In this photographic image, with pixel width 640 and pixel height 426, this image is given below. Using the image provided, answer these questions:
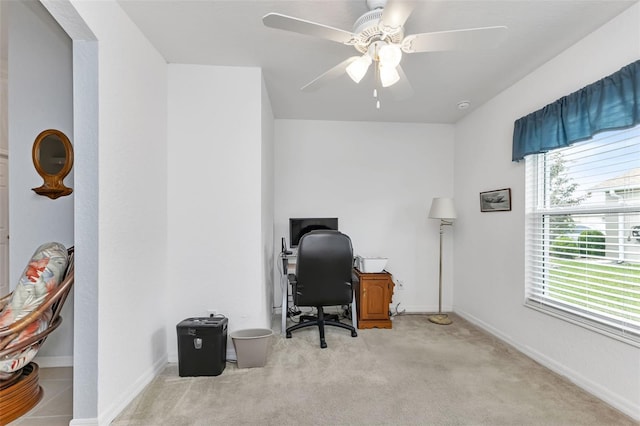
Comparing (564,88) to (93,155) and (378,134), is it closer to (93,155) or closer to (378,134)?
(378,134)

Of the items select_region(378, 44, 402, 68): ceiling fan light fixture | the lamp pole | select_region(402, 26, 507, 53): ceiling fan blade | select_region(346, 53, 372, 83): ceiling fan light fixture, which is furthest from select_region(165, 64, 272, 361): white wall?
the lamp pole

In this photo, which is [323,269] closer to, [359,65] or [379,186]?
[379,186]

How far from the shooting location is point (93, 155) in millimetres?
1829

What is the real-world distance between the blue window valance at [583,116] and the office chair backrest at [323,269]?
1.86m

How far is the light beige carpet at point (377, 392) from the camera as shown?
1939mm

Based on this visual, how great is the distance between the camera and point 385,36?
5.75 ft

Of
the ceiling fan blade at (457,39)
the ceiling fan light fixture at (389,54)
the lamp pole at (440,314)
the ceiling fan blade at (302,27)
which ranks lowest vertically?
the lamp pole at (440,314)

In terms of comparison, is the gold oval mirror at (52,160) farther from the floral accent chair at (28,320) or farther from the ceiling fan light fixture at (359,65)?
the ceiling fan light fixture at (359,65)

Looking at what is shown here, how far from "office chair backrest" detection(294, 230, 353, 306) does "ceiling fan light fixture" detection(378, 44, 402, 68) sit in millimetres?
1724

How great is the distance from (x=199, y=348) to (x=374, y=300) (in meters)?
1.98

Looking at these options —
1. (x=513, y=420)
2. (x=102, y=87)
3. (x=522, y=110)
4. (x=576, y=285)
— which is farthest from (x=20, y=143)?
(x=576, y=285)

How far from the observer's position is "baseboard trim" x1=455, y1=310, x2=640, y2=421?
1.97m

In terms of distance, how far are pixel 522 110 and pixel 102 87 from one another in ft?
11.1

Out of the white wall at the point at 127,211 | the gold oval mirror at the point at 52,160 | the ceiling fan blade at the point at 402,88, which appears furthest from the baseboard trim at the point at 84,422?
the ceiling fan blade at the point at 402,88
